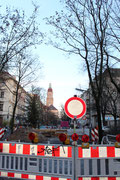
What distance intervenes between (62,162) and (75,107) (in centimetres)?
135

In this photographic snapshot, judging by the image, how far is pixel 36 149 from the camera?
4.79 metres

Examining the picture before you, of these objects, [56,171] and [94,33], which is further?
[94,33]

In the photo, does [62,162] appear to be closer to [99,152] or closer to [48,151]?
[48,151]

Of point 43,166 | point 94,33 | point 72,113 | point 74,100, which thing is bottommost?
point 43,166

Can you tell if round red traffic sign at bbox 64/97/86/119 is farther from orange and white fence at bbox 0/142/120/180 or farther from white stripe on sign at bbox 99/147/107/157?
white stripe on sign at bbox 99/147/107/157

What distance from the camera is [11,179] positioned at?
4934 millimetres

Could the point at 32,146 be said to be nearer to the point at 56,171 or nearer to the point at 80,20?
the point at 56,171

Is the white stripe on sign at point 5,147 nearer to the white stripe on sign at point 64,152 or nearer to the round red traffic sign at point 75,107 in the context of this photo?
the white stripe on sign at point 64,152

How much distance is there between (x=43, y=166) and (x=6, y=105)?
216 ft

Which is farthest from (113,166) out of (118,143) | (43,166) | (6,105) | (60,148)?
(6,105)

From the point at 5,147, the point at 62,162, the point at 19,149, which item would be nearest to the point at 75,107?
the point at 62,162

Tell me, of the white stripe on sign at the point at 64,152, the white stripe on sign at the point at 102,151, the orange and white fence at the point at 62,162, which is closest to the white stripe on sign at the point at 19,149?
the orange and white fence at the point at 62,162

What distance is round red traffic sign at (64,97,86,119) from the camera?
4.78 meters

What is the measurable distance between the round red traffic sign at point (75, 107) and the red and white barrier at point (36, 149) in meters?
0.82
